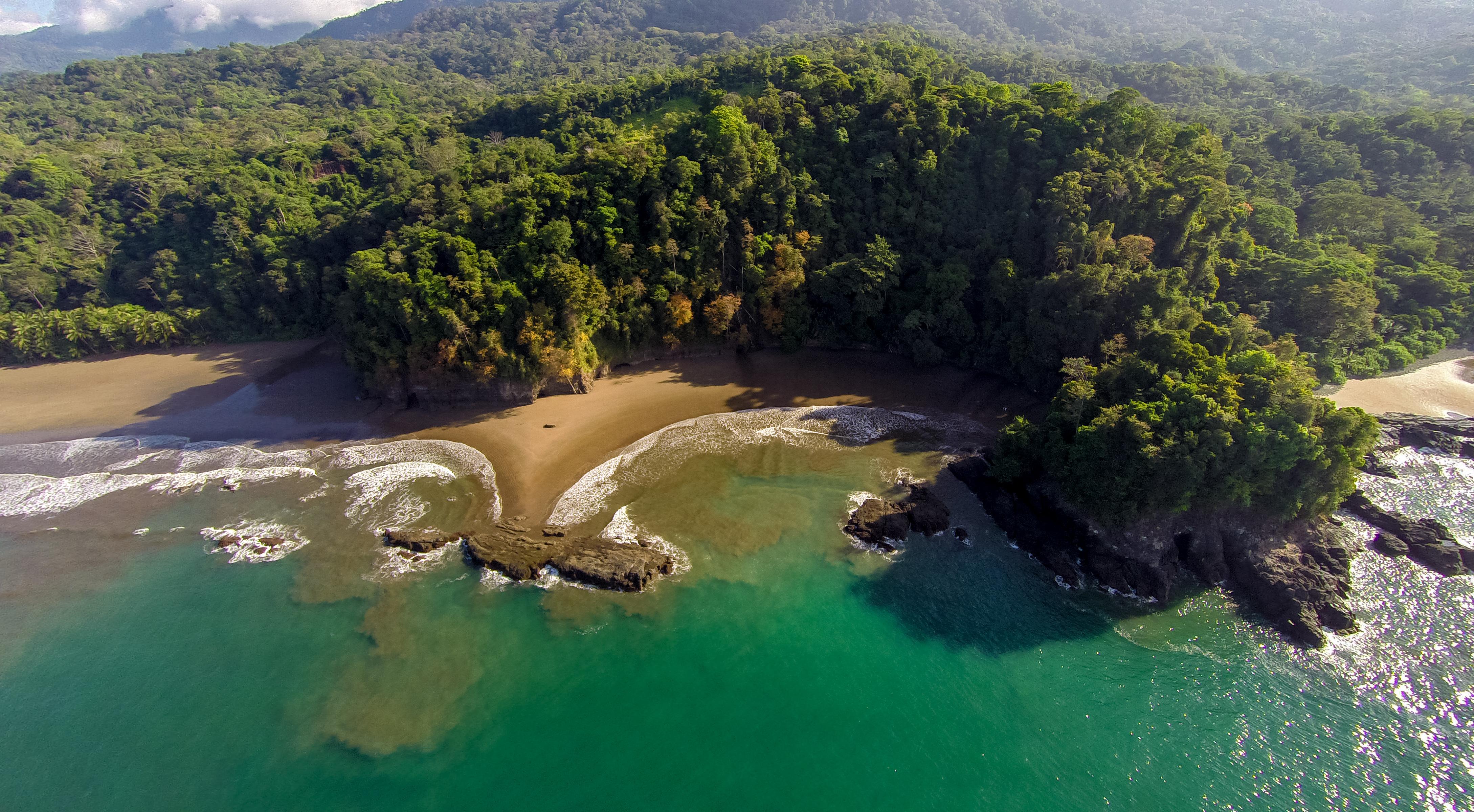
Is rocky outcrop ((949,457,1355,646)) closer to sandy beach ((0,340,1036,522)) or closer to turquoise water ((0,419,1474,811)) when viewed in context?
turquoise water ((0,419,1474,811))

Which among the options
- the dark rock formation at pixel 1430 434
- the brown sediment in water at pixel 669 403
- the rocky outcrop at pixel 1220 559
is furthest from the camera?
the brown sediment in water at pixel 669 403

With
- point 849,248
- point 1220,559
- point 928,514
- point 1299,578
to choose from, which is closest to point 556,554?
point 928,514

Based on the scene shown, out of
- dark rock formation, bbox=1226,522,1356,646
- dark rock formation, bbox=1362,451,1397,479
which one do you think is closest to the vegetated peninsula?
dark rock formation, bbox=1226,522,1356,646

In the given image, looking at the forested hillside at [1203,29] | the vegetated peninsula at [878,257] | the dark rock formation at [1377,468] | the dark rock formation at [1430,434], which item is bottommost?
the dark rock formation at [1377,468]

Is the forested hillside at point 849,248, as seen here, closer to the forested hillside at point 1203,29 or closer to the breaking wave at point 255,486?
the breaking wave at point 255,486

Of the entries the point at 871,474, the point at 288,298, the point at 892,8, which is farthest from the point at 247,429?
the point at 892,8

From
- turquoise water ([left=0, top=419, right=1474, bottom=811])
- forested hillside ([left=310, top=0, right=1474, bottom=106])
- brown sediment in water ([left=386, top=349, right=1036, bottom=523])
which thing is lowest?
turquoise water ([left=0, top=419, right=1474, bottom=811])

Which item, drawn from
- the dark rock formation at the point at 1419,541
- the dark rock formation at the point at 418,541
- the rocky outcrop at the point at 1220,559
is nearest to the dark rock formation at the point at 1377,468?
the dark rock formation at the point at 1419,541
